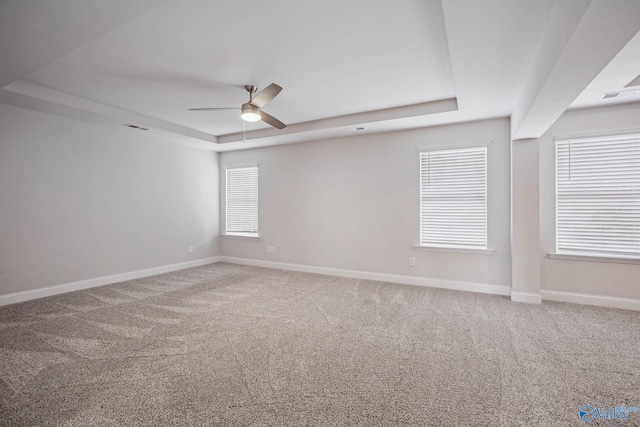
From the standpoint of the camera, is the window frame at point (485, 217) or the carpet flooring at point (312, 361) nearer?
the carpet flooring at point (312, 361)

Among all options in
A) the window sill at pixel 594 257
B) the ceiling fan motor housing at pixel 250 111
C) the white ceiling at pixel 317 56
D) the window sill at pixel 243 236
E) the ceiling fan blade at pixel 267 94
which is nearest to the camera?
the white ceiling at pixel 317 56

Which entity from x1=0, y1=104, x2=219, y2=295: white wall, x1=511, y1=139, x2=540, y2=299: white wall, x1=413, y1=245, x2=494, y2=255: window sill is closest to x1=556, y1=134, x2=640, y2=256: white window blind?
x1=511, y1=139, x2=540, y2=299: white wall

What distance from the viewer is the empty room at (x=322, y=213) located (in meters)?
1.94

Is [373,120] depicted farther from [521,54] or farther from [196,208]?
[196,208]

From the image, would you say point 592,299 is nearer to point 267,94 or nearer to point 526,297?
point 526,297

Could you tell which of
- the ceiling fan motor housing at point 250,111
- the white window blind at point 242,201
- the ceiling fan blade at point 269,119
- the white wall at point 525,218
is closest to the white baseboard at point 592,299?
the white wall at point 525,218

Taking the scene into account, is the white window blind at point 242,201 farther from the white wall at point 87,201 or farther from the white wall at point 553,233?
the white wall at point 553,233

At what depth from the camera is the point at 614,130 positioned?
3553 millimetres

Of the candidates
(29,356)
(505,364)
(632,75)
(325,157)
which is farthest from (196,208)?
(632,75)

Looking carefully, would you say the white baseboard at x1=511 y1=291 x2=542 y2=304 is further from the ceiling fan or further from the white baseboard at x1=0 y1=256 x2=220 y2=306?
the white baseboard at x1=0 y1=256 x2=220 y2=306

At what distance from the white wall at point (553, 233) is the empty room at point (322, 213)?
0.9 inches

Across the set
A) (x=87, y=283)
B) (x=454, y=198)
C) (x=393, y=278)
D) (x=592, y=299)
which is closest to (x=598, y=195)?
(x=592, y=299)

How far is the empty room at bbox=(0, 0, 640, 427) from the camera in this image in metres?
1.94

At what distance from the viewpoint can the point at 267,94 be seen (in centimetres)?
305
